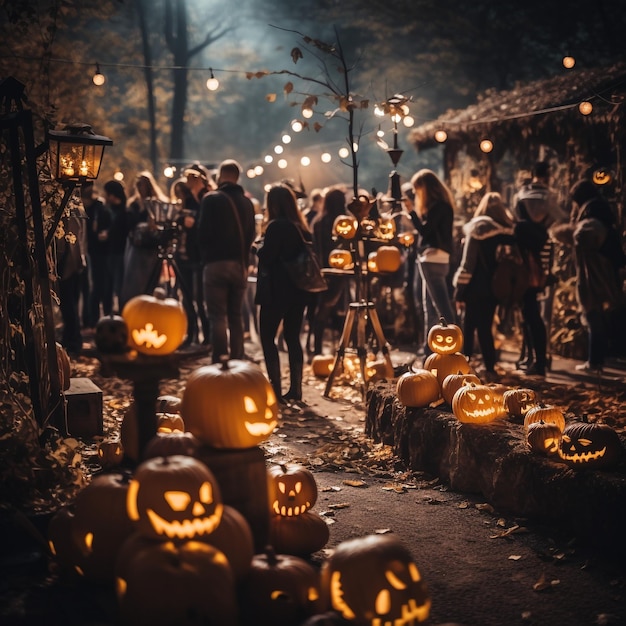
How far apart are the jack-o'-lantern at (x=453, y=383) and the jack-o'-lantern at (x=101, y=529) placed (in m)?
3.34

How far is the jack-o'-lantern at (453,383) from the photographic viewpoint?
21.8 ft

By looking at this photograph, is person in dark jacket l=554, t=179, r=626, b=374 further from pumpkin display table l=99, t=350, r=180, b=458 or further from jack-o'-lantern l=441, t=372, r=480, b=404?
pumpkin display table l=99, t=350, r=180, b=458

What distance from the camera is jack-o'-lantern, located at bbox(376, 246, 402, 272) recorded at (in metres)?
10.9

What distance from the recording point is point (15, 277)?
5965mm

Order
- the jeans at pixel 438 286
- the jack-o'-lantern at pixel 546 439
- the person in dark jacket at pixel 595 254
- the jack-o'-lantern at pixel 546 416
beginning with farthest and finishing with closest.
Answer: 1. the jeans at pixel 438 286
2. the person in dark jacket at pixel 595 254
3. the jack-o'-lantern at pixel 546 416
4. the jack-o'-lantern at pixel 546 439

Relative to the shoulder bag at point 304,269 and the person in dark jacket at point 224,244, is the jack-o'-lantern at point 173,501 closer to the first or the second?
the shoulder bag at point 304,269

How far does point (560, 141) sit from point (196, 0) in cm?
3094

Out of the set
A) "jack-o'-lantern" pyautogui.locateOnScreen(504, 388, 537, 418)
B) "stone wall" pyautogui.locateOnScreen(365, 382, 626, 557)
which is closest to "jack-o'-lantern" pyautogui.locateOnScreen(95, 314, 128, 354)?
"stone wall" pyautogui.locateOnScreen(365, 382, 626, 557)

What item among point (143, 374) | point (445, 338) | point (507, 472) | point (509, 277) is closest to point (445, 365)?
point (445, 338)

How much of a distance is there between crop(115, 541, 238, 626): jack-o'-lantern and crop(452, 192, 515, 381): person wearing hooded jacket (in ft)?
21.8

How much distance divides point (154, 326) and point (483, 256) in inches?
232

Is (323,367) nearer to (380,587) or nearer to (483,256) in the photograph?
(483,256)

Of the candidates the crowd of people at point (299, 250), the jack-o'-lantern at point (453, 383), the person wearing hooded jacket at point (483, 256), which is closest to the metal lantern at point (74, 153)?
the crowd of people at point (299, 250)

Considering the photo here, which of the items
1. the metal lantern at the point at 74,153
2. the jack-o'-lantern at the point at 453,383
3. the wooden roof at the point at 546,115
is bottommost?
the jack-o'-lantern at the point at 453,383
